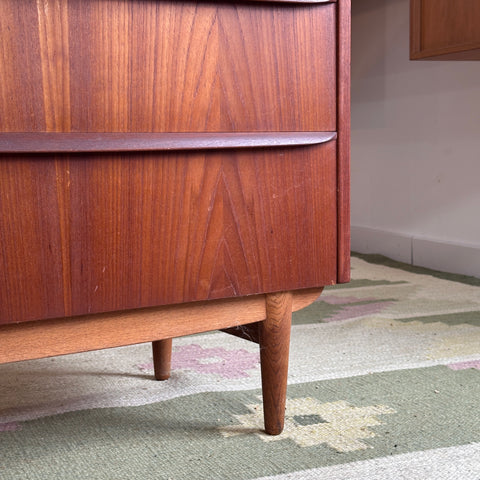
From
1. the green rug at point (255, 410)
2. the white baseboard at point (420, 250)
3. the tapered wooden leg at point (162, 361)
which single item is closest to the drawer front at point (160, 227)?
the green rug at point (255, 410)

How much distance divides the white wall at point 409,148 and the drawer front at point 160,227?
→ 1396mm

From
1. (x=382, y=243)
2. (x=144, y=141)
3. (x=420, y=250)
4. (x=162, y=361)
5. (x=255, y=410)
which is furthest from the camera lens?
(x=382, y=243)

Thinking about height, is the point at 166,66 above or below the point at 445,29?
below

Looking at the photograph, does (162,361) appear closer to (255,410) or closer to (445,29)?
(255,410)

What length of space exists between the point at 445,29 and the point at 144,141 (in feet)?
3.21

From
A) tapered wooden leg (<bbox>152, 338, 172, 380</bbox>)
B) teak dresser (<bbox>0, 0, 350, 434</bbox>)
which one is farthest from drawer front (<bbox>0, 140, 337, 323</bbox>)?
tapered wooden leg (<bbox>152, 338, 172, 380</bbox>)

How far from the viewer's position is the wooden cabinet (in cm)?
146

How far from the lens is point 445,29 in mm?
1525

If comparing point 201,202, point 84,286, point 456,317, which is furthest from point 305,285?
point 456,317

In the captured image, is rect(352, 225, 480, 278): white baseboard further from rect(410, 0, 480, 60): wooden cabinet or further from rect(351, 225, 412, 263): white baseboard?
rect(410, 0, 480, 60): wooden cabinet

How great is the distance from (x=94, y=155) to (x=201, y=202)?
0.14 m

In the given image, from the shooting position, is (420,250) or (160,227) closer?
(160,227)

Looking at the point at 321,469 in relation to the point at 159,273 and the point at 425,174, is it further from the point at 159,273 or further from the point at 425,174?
the point at 425,174

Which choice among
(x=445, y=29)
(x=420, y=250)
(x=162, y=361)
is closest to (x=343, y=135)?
(x=162, y=361)
